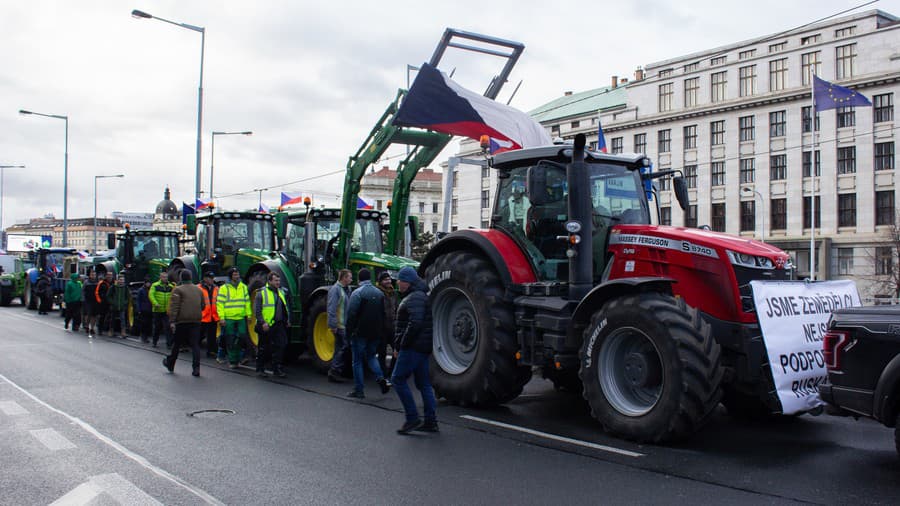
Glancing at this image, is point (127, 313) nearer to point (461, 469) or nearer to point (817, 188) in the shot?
point (461, 469)

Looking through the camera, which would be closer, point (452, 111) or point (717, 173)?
point (452, 111)

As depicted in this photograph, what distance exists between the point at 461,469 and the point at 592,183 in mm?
3829

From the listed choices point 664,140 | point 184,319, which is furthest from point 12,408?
point 664,140

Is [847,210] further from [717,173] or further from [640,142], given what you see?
[640,142]

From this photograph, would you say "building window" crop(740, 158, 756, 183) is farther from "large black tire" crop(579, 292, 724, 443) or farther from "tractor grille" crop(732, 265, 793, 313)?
"large black tire" crop(579, 292, 724, 443)

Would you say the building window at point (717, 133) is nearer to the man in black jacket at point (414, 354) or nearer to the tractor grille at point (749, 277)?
the tractor grille at point (749, 277)

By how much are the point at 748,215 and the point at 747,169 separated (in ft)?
11.1

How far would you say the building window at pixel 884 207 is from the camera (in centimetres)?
4903

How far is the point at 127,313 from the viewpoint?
21.3 meters

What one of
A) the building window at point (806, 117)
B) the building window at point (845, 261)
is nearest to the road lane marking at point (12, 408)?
the building window at point (845, 261)

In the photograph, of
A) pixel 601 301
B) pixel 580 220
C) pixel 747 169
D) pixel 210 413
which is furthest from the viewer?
pixel 747 169

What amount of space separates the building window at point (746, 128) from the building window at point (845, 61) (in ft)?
21.1

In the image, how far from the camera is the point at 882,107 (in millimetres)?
49000

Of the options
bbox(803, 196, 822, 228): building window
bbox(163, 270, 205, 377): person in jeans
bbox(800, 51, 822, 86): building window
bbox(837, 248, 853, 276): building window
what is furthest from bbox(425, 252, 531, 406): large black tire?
bbox(800, 51, 822, 86): building window
